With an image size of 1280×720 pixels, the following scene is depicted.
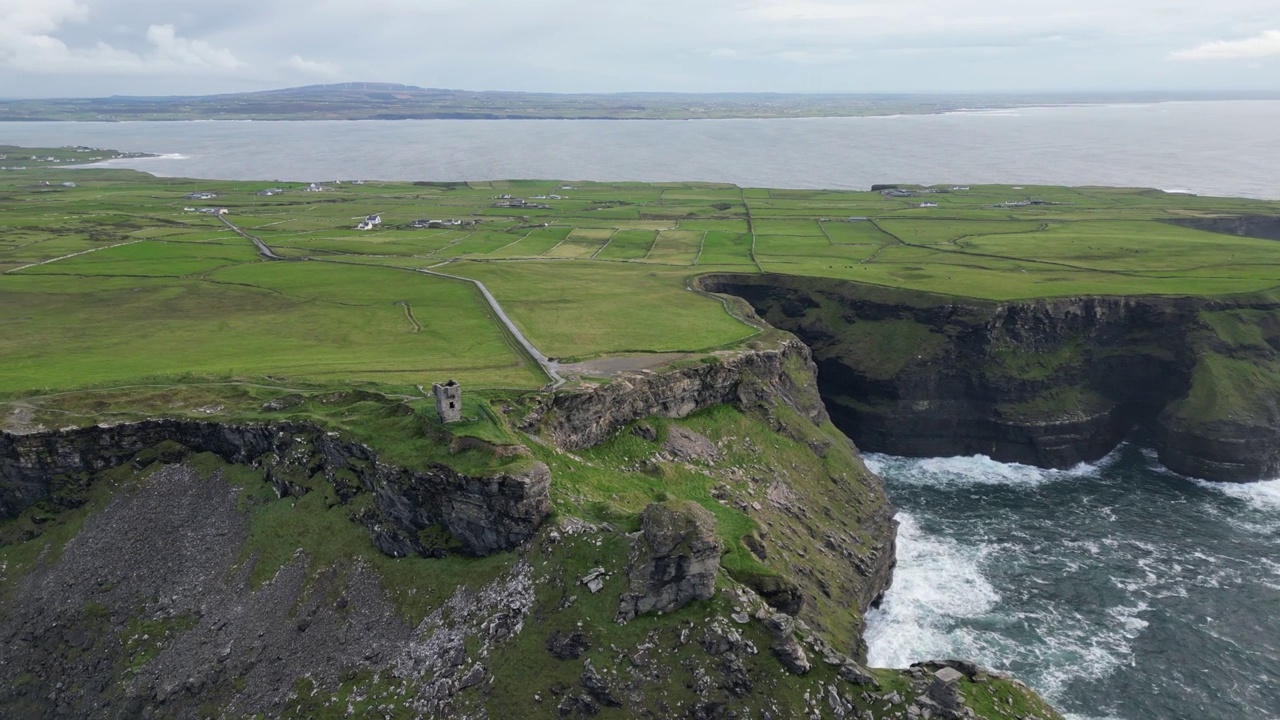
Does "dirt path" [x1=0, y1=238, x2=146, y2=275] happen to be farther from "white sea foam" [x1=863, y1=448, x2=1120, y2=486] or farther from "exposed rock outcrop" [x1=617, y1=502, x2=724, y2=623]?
"white sea foam" [x1=863, y1=448, x2=1120, y2=486]

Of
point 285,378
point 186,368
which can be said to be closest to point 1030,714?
point 285,378

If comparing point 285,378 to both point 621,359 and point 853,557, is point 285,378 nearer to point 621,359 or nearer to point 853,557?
point 621,359

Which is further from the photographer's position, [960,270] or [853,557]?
[960,270]

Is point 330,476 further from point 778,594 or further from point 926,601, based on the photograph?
point 926,601

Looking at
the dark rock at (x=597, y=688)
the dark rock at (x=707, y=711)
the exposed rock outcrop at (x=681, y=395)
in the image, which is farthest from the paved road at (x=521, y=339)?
the dark rock at (x=707, y=711)

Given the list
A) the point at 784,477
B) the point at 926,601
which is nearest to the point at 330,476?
the point at 784,477

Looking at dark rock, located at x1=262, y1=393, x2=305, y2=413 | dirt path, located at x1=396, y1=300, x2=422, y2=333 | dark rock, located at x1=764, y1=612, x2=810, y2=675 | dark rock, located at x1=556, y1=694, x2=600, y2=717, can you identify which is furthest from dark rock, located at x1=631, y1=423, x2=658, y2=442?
dirt path, located at x1=396, y1=300, x2=422, y2=333
